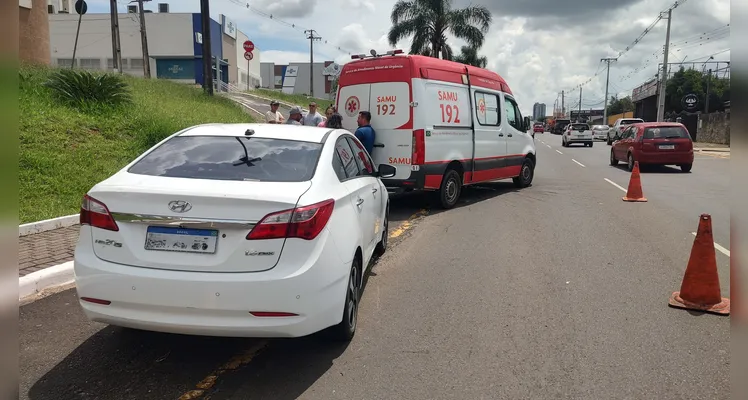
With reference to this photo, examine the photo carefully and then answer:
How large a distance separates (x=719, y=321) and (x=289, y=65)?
9805cm

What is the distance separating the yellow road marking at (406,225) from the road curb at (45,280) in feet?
13.6

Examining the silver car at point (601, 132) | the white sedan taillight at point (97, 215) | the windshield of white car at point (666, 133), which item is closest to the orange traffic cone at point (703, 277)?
the white sedan taillight at point (97, 215)

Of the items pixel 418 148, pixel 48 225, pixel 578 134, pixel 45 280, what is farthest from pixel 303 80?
pixel 45 280

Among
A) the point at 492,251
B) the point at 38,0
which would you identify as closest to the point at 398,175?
the point at 492,251

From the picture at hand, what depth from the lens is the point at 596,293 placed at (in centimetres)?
534

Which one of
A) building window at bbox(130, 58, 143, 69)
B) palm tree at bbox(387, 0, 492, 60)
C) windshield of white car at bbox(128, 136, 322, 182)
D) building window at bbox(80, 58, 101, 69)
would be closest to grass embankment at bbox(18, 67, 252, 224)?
windshield of white car at bbox(128, 136, 322, 182)

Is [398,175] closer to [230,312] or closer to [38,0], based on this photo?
[230,312]

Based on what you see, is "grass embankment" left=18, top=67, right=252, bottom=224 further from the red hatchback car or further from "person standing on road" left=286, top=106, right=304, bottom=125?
the red hatchback car

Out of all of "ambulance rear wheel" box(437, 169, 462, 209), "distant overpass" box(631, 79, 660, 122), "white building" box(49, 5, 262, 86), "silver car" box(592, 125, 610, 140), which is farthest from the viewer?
"distant overpass" box(631, 79, 660, 122)

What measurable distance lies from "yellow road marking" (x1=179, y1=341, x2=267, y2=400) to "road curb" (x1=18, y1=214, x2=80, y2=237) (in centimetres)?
438

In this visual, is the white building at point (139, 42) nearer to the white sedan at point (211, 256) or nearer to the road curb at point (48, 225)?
the road curb at point (48, 225)

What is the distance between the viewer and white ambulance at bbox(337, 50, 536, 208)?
9.22 meters

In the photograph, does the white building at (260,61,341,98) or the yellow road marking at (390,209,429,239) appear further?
the white building at (260,61,341,98)

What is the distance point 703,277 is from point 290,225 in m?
3.78
